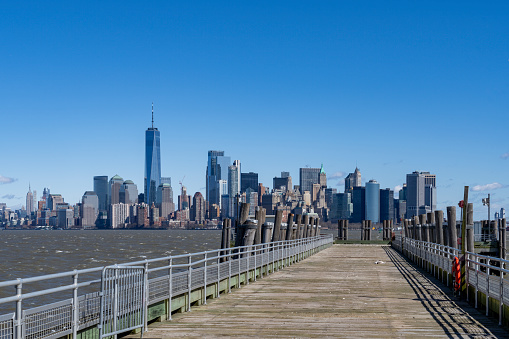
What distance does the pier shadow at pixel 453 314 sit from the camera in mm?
12148

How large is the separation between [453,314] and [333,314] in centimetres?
257

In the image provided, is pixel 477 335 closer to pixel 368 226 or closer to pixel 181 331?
pixel 181 331

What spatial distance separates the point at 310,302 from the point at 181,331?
18.1 ft

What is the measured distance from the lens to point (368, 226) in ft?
320

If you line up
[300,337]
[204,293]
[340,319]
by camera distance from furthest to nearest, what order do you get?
1. [204,293]
2. [340,319]
3. [300,337]

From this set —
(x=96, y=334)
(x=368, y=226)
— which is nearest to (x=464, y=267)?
(x=96, y=334)

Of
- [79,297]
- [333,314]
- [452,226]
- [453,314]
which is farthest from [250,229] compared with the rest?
[79,297]

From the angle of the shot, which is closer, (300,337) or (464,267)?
(300,337)

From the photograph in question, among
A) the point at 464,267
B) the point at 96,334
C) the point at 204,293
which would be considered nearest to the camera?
the point at 96,334

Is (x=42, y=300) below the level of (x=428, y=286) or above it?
below

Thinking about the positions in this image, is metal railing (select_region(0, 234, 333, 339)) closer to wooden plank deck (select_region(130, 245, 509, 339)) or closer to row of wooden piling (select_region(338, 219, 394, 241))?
wooden plank deck (select_region(130, 245, 509, 339))

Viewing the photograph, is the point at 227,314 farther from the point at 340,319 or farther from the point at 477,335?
the point at 477,335

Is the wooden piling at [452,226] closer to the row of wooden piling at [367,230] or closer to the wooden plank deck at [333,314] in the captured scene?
the wooden plank deck at [333,314]

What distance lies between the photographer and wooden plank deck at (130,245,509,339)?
12.1m
